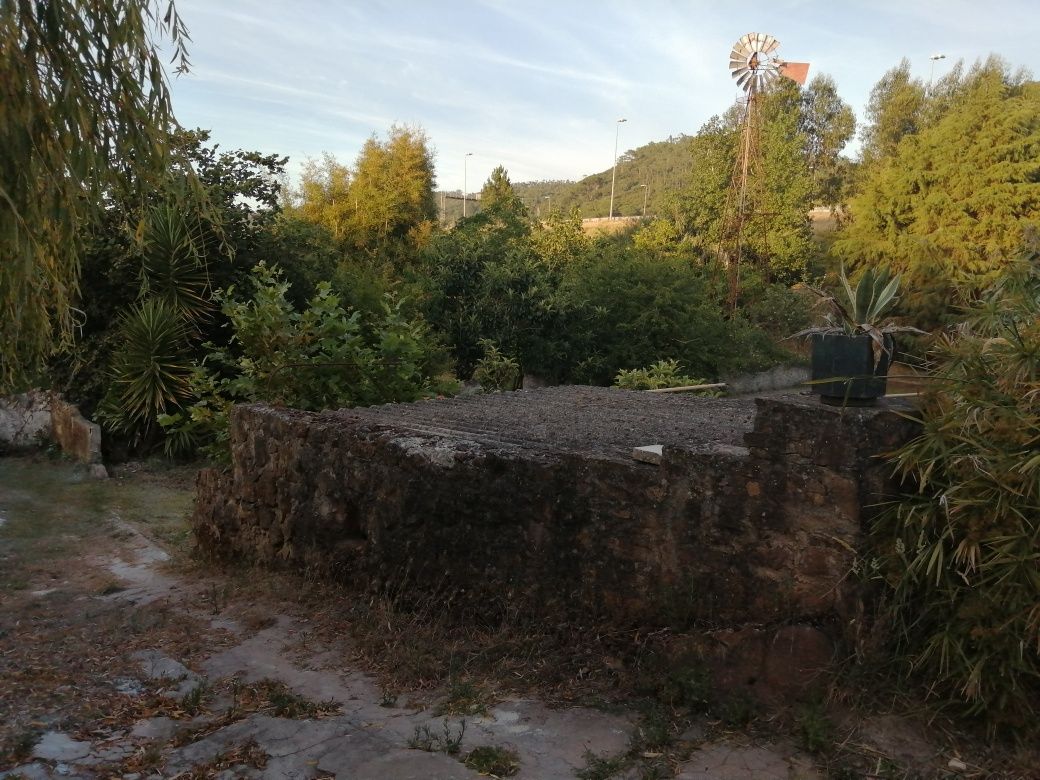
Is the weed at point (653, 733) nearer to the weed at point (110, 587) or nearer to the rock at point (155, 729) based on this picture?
the rock at point (155, 729)

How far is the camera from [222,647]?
5559 millimetres

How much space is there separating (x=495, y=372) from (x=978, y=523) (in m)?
11.3

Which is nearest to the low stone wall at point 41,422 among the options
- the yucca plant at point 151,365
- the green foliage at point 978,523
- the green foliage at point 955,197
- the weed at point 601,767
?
the yucca plant at point 151,365

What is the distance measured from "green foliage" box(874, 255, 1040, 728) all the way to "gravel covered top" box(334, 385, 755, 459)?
124 cm

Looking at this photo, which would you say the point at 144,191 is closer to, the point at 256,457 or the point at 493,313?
the point at 256,457

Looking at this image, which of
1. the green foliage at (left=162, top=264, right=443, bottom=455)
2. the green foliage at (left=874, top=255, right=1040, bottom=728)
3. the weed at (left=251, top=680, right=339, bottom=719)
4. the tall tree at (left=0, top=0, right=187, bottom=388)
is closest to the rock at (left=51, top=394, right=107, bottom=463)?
the green foliage at (left=162, top=264, right=443, bottom=455)

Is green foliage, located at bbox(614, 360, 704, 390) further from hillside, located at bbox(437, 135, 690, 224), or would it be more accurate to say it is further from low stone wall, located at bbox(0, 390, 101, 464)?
hillside, located at bbox(437, 135, 690, 224)

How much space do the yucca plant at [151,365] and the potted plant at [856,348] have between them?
9899 millimetres

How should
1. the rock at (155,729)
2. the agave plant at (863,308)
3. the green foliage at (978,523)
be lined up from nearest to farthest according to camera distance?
the green foliage at (978,523) → the agave plant at (863,308) → the rock at (155,729)

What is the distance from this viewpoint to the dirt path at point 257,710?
372 centimetres

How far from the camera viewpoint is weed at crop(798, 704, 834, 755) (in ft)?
11.8

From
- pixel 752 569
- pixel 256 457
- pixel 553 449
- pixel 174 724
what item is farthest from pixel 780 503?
pixel 256 457

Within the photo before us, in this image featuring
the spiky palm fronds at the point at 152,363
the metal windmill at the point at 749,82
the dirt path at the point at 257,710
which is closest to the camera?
the dirt path at the point at 257,710

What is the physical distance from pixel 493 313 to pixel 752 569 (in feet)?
39.0
